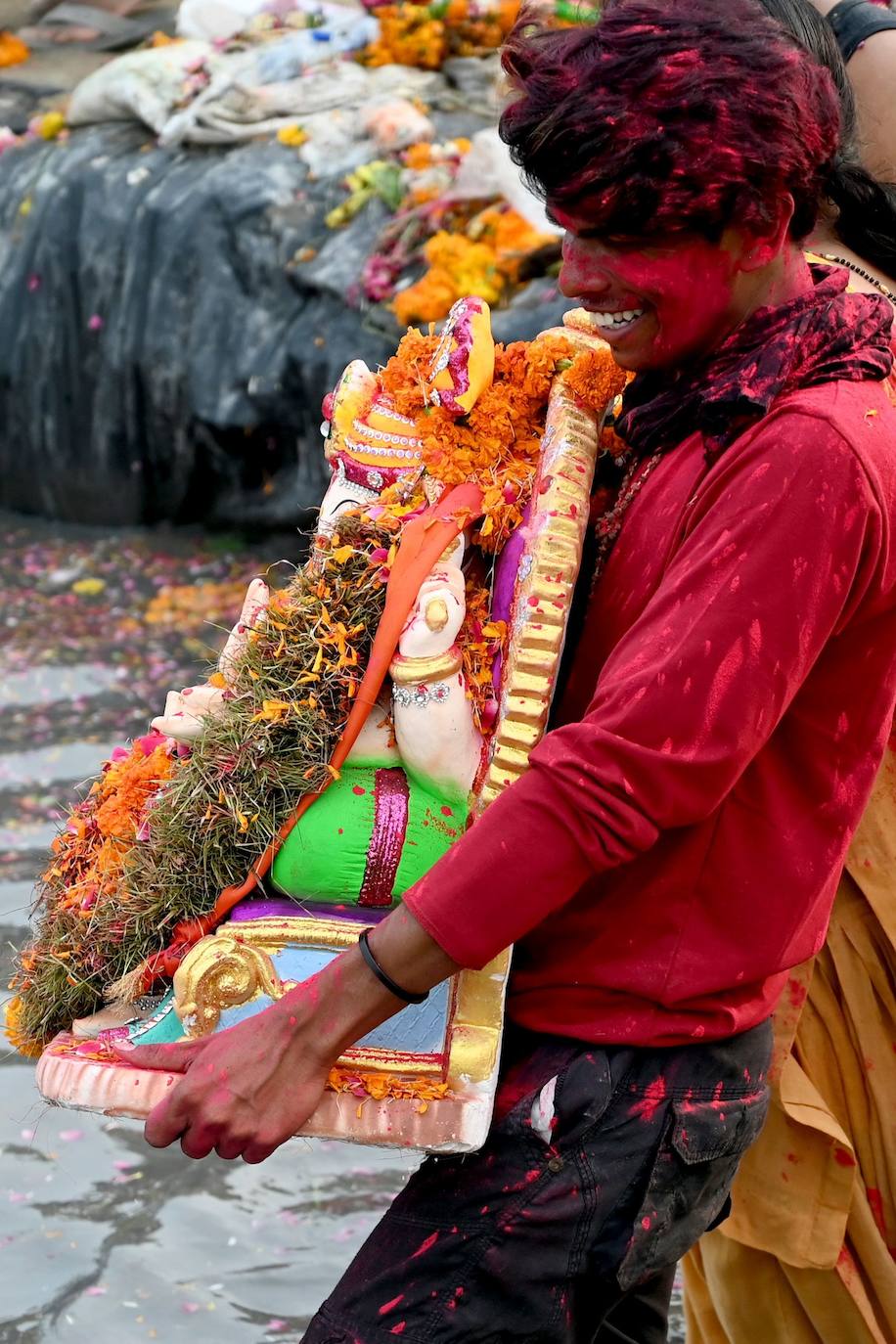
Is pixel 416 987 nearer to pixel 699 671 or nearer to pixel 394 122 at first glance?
pixel 699 671

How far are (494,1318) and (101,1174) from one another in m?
2.17

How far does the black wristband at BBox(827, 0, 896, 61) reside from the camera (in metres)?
2.30

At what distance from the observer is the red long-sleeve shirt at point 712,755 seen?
157cm

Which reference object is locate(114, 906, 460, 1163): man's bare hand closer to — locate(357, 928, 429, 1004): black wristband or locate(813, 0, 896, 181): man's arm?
locate(357, 928, 429, 1004): black wristband

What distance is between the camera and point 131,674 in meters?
6.66

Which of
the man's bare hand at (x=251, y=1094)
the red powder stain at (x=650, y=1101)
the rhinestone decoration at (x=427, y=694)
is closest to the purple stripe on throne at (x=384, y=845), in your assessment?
the rhinestone decoration at (x=427, y=694)

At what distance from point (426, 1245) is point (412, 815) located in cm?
46

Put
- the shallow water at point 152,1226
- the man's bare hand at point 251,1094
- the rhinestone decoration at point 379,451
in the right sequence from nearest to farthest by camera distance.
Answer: the man's bare hand at point 251,1094 → the rhinestone decoration at point 379,451 → the shallow water at point 152,1226

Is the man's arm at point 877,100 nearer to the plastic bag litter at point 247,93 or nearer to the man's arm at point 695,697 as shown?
the man's arm at point 695,697

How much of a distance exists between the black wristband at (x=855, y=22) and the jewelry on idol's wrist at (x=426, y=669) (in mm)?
1070

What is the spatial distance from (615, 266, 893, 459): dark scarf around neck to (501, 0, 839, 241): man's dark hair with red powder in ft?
0.35

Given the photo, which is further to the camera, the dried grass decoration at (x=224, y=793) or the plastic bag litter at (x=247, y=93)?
the plastic bag litter at (x=247, y=93)

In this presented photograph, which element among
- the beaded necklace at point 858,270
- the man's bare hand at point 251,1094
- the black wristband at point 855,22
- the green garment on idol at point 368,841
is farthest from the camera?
the black wristband at point 855,22

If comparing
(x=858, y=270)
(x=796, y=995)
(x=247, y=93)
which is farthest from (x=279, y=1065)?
(x=247, y=93)
